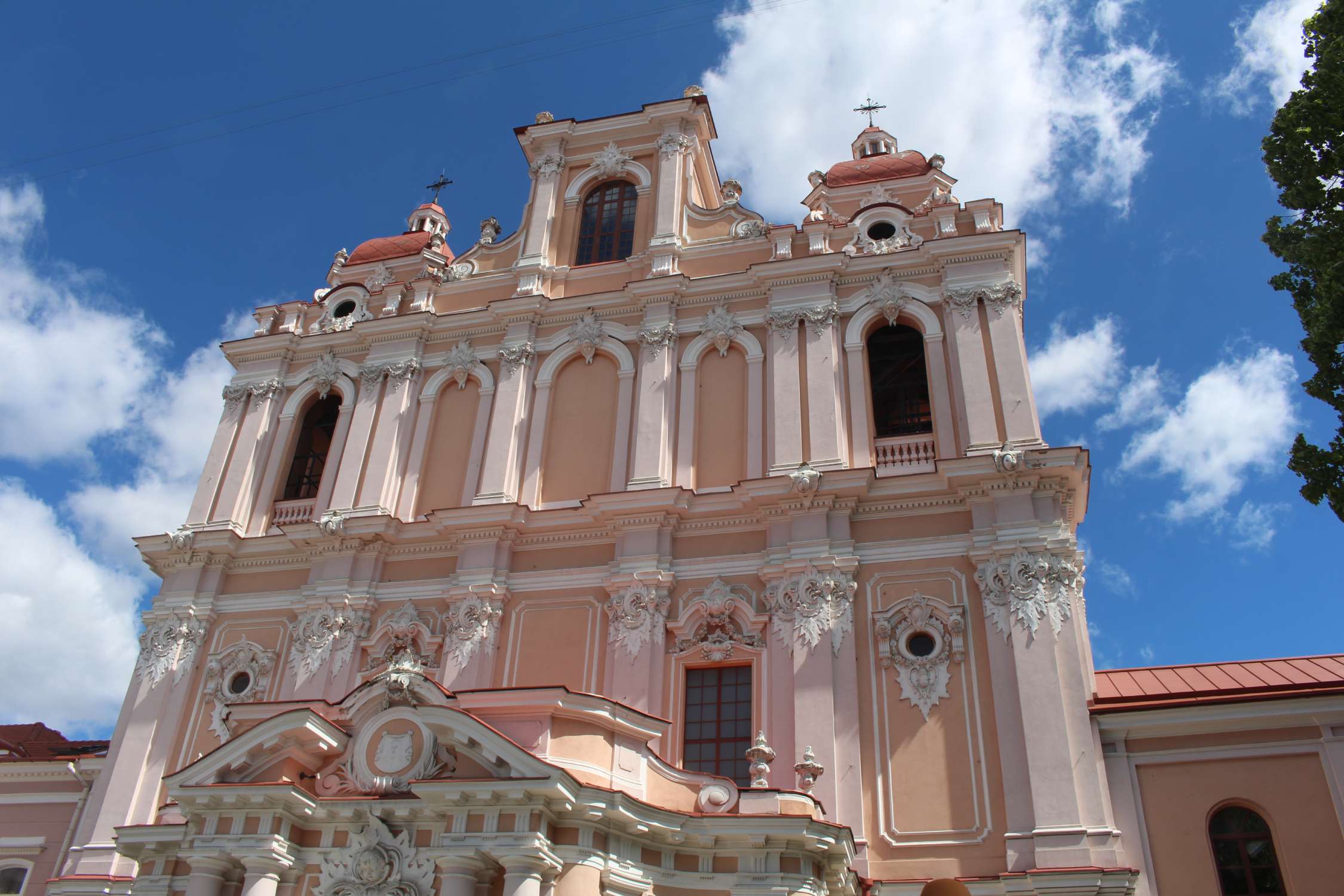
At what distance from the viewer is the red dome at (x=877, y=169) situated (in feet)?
87.6

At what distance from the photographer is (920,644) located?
60.5 ft

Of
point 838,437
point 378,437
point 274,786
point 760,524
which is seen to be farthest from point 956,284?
point 274,786

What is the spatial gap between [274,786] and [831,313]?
14291 mm

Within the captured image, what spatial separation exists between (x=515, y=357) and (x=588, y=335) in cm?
174

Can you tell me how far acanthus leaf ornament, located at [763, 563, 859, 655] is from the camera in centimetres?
1858

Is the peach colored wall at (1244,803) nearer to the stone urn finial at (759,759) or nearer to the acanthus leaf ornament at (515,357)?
the stone urn finial at (759,759)

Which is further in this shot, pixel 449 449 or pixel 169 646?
pixel 449 449

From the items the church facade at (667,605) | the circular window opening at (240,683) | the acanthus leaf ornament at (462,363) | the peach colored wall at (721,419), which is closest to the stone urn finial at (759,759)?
the church facade at (667,605)

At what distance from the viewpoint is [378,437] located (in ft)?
78.7

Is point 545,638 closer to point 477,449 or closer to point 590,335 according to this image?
point 477,449

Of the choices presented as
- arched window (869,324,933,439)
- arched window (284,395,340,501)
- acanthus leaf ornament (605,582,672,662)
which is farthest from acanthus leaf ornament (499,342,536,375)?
arched window (869,324,933,439)

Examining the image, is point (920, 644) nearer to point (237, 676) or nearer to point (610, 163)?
point (237, 676)

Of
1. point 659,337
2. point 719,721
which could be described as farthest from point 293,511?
point 719,721

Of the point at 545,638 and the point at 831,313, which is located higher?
the point at 831,313
